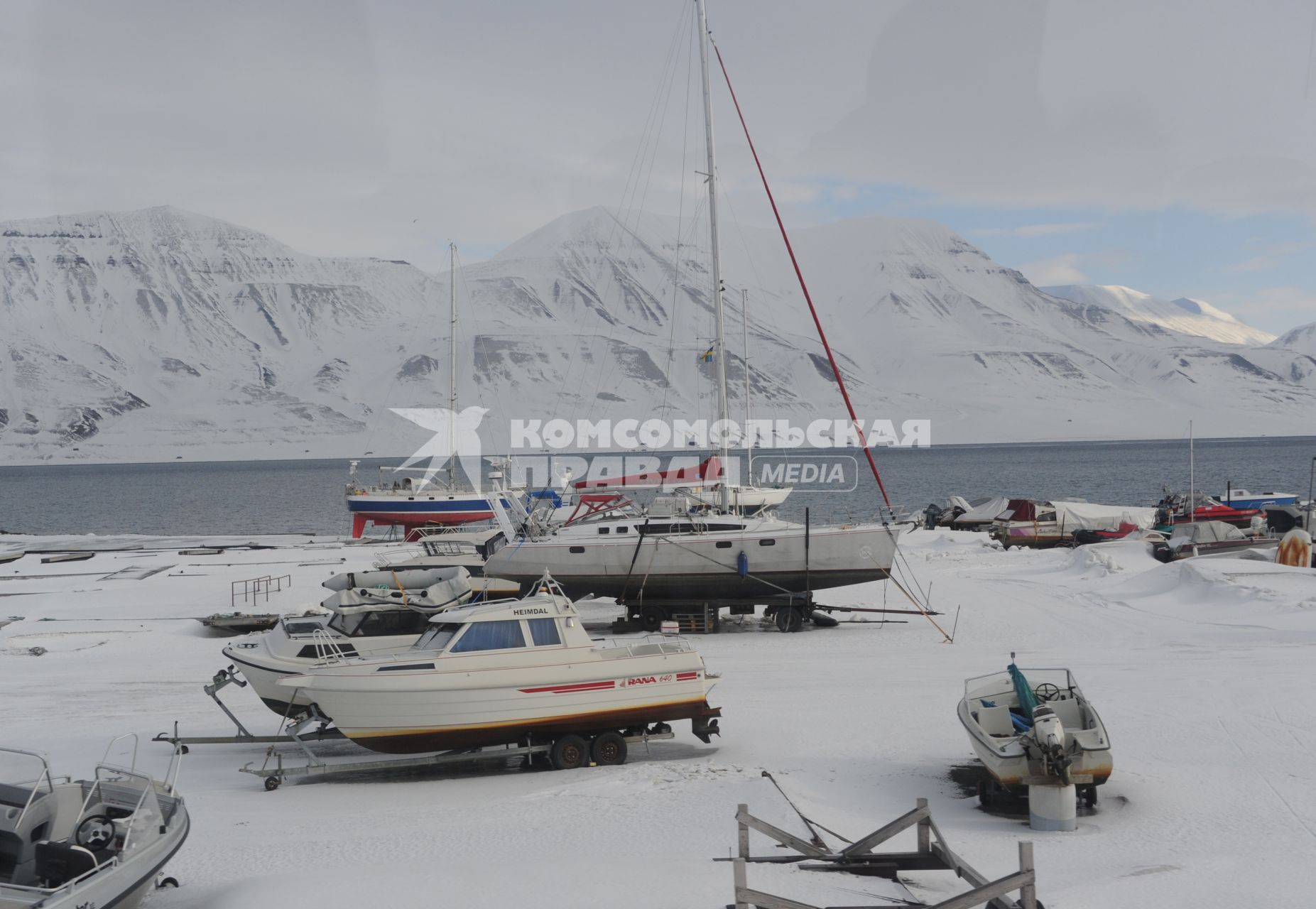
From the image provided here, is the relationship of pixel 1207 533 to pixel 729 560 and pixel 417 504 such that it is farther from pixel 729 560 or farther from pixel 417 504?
pixel 417 504

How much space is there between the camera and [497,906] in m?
8.05

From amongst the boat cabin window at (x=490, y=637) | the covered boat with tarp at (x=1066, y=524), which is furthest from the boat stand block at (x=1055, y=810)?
the covered boat with tarp at (x=1066, y=524)

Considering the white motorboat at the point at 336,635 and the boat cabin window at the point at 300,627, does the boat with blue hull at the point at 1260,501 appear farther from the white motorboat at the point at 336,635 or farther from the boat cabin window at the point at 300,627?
the boat cabin window at the point at 300,627

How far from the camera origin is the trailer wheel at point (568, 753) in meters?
12.6

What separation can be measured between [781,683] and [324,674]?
7.49 metres

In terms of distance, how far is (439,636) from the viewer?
42.1ft

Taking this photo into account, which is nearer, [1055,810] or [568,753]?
[1055,810]

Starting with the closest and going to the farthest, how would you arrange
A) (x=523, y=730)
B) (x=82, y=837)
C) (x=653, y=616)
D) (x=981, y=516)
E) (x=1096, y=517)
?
(x=82, y=837) → (x=523, y=730) → (x=653, y=616) → (x=1096, y=517) → (x=981, y=516)

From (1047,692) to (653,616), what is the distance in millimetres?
11861

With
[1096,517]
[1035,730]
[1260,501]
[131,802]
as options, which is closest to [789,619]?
[1035,730]

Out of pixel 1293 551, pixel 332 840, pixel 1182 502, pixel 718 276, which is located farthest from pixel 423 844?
pixel 1182 502

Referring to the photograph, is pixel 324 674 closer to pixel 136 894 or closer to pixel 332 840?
pixel 332 840

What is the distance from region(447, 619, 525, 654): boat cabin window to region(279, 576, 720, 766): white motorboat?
0.01 metres

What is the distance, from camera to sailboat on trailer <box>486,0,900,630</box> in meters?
22.5
